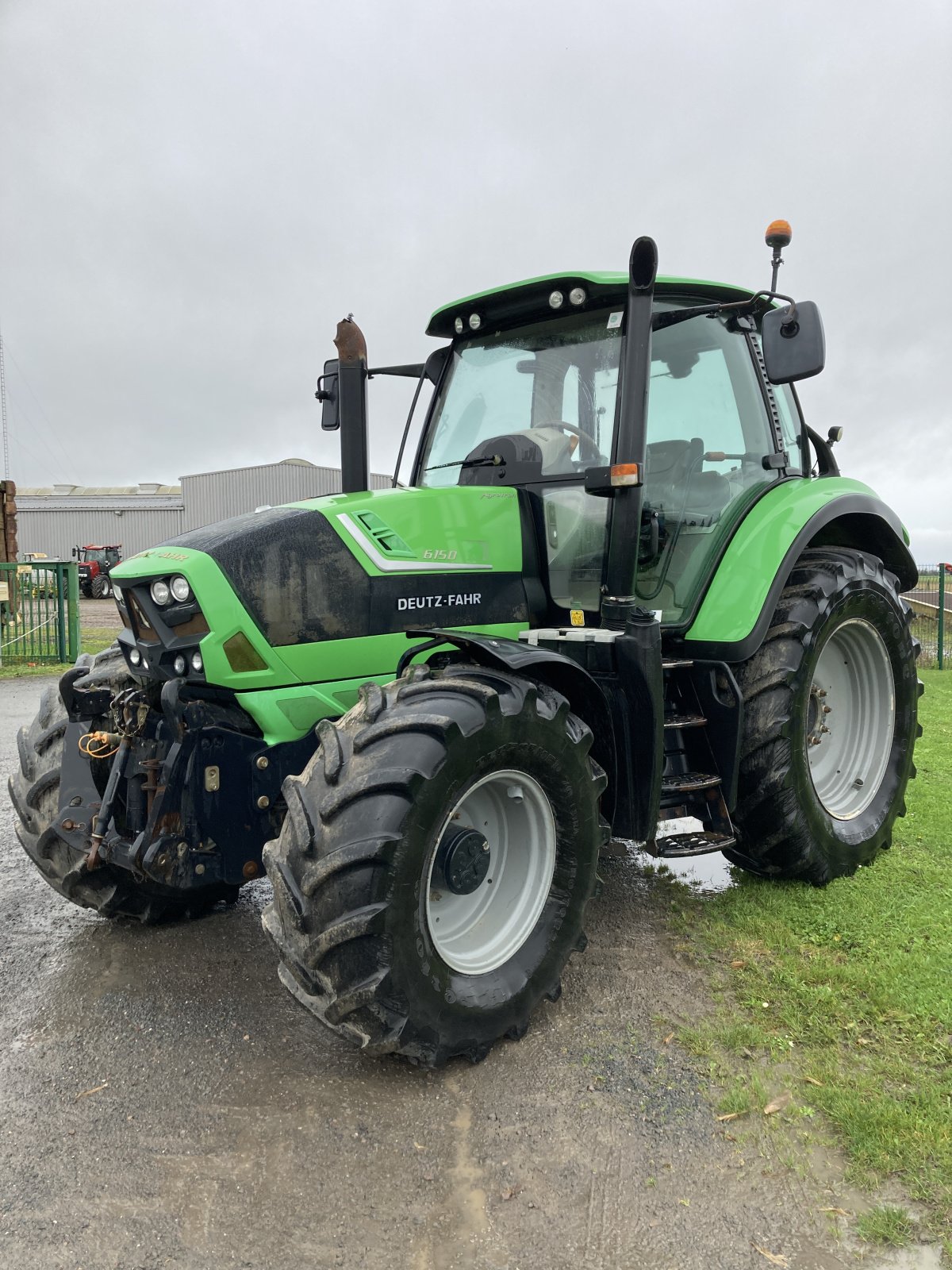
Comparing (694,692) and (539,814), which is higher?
(694,692)

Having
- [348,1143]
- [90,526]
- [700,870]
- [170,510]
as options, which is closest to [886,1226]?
[348,1143]

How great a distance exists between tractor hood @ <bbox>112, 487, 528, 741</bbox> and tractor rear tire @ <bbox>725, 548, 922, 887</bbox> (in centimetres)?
119

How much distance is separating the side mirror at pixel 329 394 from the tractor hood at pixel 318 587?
0.88m

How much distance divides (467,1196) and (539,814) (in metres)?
1.16

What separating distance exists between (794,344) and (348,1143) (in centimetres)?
300

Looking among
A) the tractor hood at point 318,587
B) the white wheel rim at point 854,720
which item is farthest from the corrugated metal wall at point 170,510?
the tractor hood at point 318,587

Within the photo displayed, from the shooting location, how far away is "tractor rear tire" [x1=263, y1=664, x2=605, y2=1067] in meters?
2.56

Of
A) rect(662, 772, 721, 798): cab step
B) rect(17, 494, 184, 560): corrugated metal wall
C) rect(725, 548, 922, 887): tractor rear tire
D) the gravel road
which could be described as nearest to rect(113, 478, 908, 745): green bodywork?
rect(725, 548, 922, 887): tractor rear tire

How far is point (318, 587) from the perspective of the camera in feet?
10.6

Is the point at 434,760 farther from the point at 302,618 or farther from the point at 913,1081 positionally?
the point at 913,1081

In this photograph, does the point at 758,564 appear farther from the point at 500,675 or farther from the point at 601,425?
the point at 500,675

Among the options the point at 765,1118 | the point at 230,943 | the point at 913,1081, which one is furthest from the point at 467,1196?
the point at 230,943

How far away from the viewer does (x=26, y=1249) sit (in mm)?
2145

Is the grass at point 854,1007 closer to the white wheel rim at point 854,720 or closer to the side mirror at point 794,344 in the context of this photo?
the white wheel rim at point 854,720
